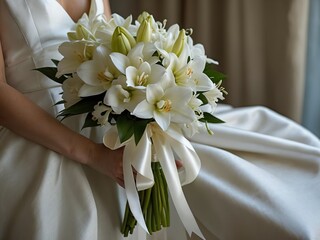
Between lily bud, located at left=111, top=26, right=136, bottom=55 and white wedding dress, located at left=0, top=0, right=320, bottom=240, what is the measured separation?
24cm

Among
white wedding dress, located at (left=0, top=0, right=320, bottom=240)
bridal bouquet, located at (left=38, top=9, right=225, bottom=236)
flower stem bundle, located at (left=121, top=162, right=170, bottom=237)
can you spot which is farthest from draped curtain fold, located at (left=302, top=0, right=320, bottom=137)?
flower stem bundle, located at (left=121, top=162, right=170, bottom=237)

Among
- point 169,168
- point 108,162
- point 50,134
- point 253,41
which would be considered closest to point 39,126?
point 50,134

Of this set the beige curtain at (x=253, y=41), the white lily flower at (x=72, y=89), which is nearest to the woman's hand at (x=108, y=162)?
the white lily flower at (x=72, y=89)

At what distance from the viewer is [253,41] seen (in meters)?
1.78

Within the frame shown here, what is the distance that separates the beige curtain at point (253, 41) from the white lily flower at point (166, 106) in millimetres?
1009

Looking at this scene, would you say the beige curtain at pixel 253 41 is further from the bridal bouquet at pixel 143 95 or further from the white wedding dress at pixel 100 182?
the bridal bouquet at pixel 143 95

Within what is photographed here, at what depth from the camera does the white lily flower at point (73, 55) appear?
81cm

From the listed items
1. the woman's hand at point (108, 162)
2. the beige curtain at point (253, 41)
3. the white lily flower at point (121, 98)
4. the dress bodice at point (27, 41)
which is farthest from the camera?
the beige curtain at point (253, 41)

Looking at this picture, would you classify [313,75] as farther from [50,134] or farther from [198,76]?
[50,134]

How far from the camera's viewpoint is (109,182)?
0.94 meters

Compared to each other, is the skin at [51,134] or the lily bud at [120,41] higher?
the lily bud at [120,41]

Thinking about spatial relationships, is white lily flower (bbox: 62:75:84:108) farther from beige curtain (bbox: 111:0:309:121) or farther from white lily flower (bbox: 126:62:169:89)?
beige curtain (bbox: 111:0:309:121)

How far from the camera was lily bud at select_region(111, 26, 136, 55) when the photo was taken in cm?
77

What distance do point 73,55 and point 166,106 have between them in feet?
0.63
